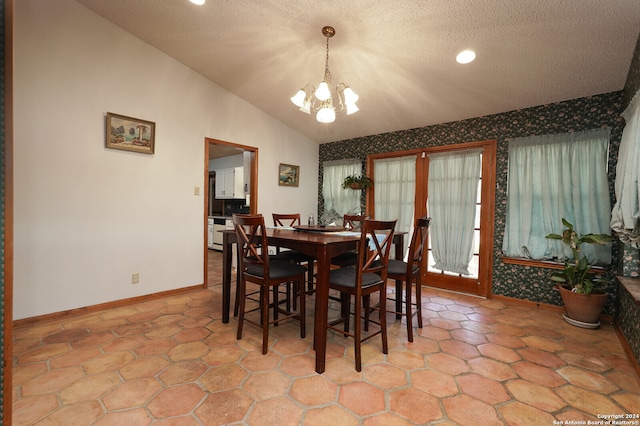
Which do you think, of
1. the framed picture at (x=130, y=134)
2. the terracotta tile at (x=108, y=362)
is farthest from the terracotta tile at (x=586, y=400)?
the framed picture at (x=130, y=134)

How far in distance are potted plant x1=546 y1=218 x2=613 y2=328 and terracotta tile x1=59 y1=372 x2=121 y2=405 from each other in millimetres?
3890

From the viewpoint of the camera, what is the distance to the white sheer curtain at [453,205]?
12.2ft

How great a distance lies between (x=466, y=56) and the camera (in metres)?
2.55

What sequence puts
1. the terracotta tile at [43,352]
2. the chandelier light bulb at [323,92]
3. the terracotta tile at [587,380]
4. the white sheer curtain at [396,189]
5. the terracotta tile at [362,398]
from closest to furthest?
the terracotta tile at [362,398]
the terracotta tile at [587,380]
the terracotta tile at [43,352]
the chandelier light bulb at [323,92]
the white sheer curtain at [396,189]

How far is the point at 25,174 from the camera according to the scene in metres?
2.54

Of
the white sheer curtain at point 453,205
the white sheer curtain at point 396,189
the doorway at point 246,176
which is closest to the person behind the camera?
the white sheer curtain at point 453,205

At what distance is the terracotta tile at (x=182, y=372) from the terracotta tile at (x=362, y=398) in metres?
0.97

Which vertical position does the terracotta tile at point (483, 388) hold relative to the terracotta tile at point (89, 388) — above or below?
above

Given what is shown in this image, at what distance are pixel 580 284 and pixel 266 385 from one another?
3087mm

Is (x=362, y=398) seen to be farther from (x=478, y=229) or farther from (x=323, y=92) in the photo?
(x=478, y=229)

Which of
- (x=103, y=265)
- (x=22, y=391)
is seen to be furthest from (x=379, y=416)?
(x=103, y=265)

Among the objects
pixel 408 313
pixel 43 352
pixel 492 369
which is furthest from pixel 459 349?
pixel 43 352

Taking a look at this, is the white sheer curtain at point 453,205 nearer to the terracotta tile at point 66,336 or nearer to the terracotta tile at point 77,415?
the terracotta tile at point 77,415

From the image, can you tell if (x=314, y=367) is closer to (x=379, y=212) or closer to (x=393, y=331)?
(x=393, y=331)
